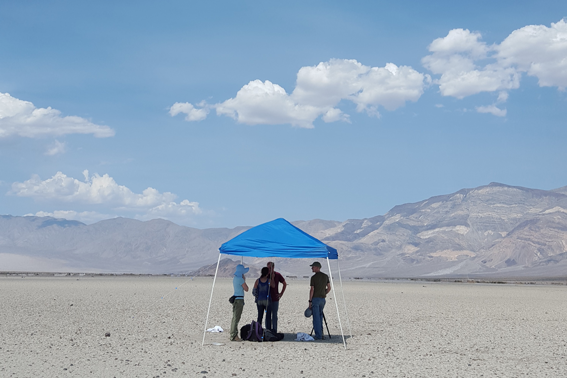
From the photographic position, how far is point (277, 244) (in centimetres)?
1316

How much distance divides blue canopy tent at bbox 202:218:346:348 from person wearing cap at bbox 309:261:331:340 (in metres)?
0.28

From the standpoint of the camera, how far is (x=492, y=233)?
181 meters

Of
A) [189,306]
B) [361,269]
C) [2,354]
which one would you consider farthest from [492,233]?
[2,354]

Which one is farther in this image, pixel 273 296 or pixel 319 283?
pixel 273 296

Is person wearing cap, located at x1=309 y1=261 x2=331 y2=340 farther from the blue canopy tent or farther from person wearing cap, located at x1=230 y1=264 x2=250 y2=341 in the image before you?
person wearing cap, located at x1=230 y1=264 x2=250 y2=341

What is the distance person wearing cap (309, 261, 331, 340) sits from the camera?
13.3 metres

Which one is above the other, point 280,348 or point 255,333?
point 255,333

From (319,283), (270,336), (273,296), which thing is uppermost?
(319,283)

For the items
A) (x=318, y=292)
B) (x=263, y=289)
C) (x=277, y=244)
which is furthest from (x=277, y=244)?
(x=318, y=292)

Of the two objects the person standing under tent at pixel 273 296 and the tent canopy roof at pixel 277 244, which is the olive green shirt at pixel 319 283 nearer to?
the tent canopy roof at pixel 277 244

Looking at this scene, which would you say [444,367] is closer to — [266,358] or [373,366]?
[373,366]

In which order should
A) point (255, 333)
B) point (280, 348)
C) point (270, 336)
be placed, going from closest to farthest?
point (280, 348), point (255, 333), point (270, 336)

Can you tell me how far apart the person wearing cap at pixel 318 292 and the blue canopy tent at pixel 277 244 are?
0.91 ft

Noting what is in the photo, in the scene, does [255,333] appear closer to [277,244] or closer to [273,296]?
[273,296]
